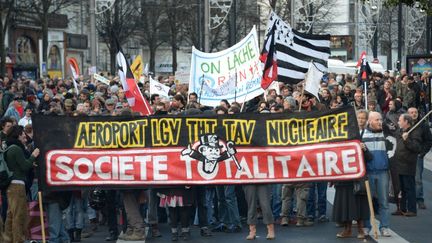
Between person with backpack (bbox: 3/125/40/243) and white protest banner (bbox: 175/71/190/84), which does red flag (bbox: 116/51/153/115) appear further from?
white protest banner (bbox: 175/71/190/84)

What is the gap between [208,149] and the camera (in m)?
12.2

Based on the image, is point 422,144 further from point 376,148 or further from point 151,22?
point 151,22

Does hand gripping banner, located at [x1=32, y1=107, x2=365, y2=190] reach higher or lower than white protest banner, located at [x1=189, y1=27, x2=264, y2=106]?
lower

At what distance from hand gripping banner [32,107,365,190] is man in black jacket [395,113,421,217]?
2.05 meters

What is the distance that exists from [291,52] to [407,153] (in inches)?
137

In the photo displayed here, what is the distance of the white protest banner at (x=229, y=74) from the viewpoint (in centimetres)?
1658

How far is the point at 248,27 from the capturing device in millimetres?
68875

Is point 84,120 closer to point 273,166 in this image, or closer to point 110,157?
point 110,157

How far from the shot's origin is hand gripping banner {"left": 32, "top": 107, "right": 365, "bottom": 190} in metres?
12.1

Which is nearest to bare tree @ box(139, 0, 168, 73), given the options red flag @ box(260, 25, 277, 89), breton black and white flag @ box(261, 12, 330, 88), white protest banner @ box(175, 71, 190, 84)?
white protest banner @ box(175, 71, 190, 84)

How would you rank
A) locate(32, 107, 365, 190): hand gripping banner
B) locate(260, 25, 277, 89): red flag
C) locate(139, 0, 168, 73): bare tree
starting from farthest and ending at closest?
locate(139, 0, 168, 73): bare tree < locate(260, 25, 277, 89): red flag < locate(32, 107, 365, 190): hand gripping banner

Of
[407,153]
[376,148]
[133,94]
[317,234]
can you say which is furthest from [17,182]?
[407,153]

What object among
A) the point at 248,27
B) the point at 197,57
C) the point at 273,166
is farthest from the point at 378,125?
the point at 248,27

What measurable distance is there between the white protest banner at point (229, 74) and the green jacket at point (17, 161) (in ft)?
18.1
